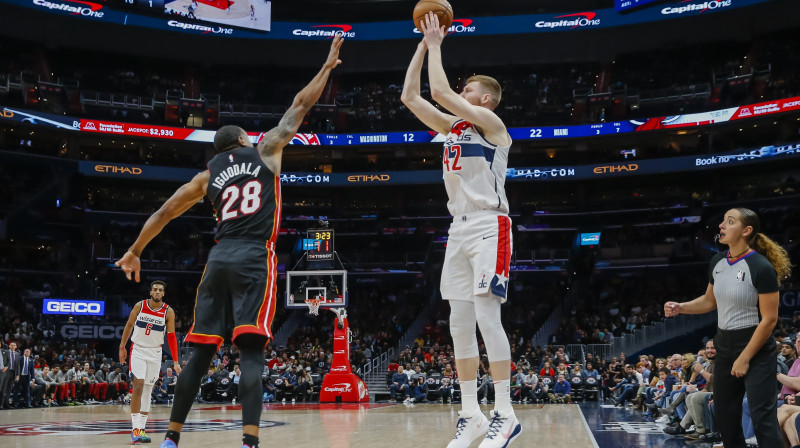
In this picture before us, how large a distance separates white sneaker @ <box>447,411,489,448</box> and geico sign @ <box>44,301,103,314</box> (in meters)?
27.4

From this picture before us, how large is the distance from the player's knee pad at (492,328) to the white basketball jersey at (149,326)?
611 centimetres

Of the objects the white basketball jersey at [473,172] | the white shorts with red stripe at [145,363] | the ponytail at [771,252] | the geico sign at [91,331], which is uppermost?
the white basketball jersey at [473,172]

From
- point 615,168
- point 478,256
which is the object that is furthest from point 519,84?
point 478,256

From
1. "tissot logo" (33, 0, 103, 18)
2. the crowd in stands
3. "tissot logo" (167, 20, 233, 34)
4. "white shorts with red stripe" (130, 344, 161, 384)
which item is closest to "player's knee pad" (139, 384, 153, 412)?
"white shorts with red stripe" (130, 344, 161, 384)

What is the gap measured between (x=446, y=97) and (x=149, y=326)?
6309 millimetres

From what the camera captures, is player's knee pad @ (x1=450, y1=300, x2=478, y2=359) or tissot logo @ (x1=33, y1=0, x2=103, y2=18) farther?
tissot logo @ (x1=33, y1=0, x2=103, y2=18)

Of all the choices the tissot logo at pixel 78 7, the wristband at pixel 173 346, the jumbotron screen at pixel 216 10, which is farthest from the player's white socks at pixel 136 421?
the tissot logo at pixel 78 7

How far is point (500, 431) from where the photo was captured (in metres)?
4.55

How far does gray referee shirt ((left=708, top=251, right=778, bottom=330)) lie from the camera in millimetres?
4680

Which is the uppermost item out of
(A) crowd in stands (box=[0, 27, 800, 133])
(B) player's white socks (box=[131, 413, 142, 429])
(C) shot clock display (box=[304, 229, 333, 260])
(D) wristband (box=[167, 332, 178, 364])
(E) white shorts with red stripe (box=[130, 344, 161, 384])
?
(A) crowd in stands (box=[0, 27, 800, 133])

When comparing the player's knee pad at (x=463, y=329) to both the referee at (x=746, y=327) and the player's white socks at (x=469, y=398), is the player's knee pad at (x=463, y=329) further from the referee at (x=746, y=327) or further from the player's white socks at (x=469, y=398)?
the referee at (x=746, y=327)

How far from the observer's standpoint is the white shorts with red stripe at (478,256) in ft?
15.4

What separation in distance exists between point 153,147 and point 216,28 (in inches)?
270

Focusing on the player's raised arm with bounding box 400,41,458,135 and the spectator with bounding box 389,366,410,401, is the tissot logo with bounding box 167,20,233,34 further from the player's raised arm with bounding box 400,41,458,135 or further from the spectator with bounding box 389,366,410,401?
the player's raised arm with bounding box 400,41,458,135
